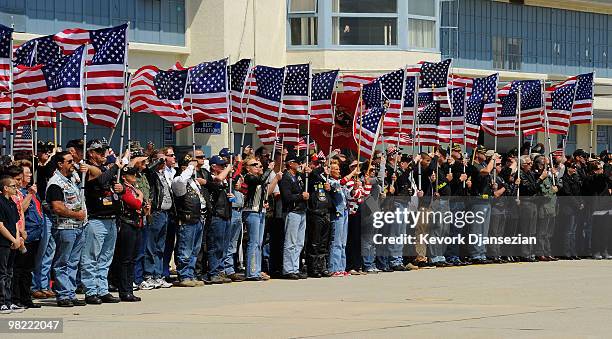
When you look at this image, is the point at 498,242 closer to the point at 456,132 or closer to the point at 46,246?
the point at 456,132

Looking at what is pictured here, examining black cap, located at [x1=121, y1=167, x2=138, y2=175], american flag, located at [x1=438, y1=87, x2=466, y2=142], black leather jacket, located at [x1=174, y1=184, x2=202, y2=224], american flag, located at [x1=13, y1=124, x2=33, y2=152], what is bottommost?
black leather jacket, located at [x1=174, y1=184, x2=202, y2=224]

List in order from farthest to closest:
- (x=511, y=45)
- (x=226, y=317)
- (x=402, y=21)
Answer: (x=511, y=45) → (x=402, y=21) → (x=226, y=317)

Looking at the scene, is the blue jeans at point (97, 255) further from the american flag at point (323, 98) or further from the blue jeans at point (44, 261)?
the american flag at point (323, 98)

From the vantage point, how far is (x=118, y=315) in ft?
54.2

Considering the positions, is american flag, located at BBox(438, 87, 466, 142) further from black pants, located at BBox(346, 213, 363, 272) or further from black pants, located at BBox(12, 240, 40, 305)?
black pants, located at BBox(12, 240, 40, 305)

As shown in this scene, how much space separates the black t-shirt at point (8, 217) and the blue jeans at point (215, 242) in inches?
186

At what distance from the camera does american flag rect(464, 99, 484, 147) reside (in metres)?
28.2

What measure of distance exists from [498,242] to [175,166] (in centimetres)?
794

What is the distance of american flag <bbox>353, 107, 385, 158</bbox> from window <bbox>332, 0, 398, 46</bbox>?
1177 centimetres

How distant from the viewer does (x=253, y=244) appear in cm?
2159

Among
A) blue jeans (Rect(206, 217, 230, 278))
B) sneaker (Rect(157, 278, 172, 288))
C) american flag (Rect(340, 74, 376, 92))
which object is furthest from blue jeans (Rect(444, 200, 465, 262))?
sneaker (Rect(157, 278, 172, 288))

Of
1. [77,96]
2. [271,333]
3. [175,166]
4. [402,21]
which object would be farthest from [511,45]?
[271,333]

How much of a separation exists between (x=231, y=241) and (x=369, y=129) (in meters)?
4.48

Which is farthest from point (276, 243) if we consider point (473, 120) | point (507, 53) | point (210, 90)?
point (507, 53)
